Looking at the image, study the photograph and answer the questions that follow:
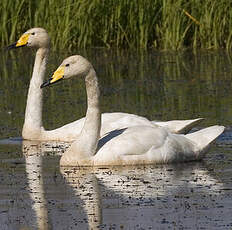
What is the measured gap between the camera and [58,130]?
12352mm

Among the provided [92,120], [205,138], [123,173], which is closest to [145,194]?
[123,173]

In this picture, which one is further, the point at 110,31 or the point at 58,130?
the point at 110,31

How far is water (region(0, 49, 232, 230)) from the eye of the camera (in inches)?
325

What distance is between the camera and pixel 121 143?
35.0 feet

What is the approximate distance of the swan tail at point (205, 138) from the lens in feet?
36.0

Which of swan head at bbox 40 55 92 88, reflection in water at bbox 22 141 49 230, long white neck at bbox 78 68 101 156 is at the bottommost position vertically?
reflection in water at bbox 22 141 49 230

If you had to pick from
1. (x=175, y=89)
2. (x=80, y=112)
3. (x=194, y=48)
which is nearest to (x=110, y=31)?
(x=194, y=48)

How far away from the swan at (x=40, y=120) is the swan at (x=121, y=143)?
0.83 m

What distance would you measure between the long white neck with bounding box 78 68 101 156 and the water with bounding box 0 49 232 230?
326 mm

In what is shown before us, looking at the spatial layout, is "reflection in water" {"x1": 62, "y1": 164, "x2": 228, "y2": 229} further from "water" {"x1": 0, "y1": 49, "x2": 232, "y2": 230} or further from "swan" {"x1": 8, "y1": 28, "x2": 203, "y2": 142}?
"swan" {"x1": 8, "y1": 28, "x2": 203, "y2": 142}

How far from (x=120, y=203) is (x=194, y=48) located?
1174 cm

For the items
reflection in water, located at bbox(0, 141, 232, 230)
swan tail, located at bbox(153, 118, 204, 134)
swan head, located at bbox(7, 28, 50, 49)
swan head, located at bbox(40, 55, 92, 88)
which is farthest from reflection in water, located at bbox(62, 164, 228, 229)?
Result: swan head, located at bbox(7, 28, 50, 49)

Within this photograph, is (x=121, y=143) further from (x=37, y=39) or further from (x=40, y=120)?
(x=37, y=39)

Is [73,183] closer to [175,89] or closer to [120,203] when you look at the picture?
[120,203]
